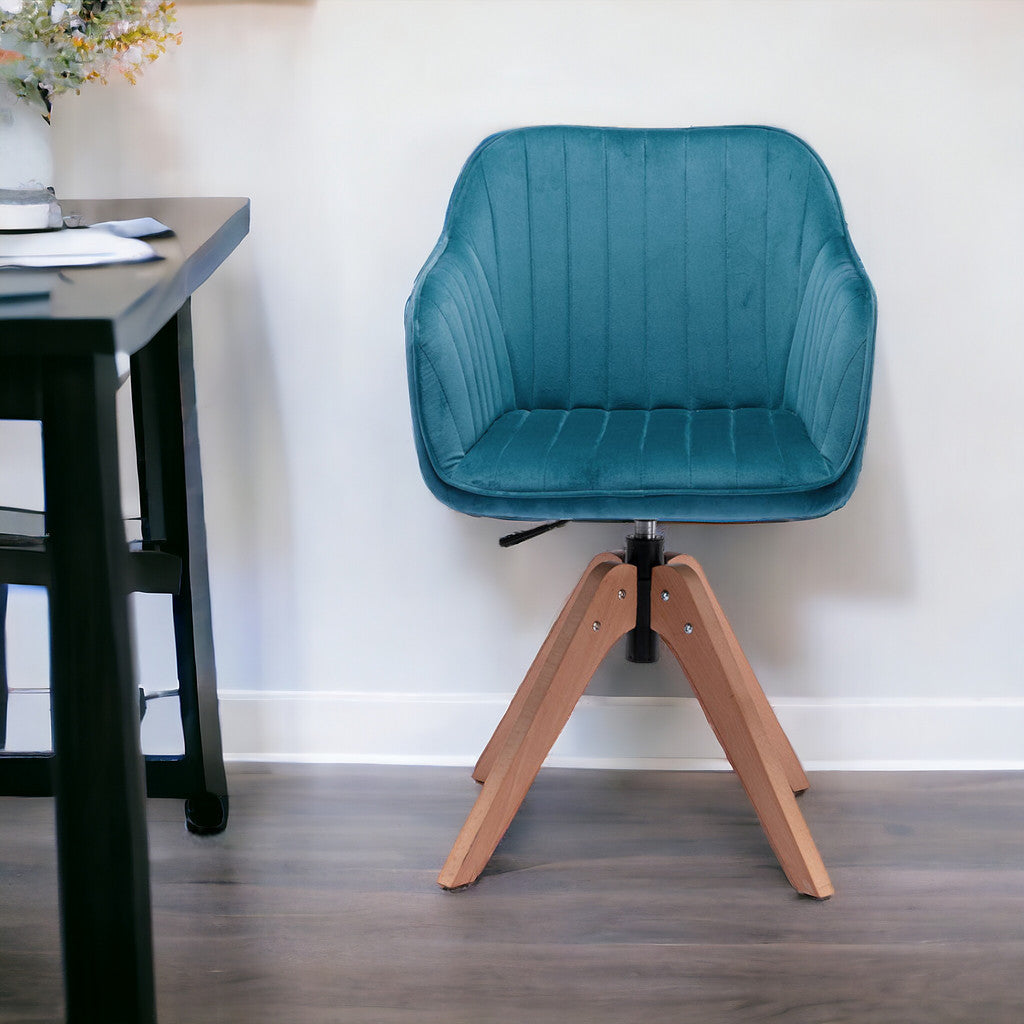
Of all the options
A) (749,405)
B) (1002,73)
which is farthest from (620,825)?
(1002,73)

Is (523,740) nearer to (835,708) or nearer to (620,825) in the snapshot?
(620,825)

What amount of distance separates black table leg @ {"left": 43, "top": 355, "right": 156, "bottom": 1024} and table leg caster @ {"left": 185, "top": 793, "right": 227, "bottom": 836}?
713 millimetres

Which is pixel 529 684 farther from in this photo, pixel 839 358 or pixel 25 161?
pixel 25 161

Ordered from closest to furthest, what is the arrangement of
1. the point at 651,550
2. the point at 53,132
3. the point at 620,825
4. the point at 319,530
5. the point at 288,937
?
the point at 288,937 < the point at 651,550 < the point at 620,825 < the point at 53,132 < the point at 319,530

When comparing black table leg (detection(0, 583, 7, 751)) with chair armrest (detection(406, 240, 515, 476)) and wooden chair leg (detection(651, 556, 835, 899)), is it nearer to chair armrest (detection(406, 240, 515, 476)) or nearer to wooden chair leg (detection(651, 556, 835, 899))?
chair armrest (detection(406, 240, 515, 476))

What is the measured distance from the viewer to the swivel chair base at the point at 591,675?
144 centimetres

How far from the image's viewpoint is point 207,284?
178 centimetres

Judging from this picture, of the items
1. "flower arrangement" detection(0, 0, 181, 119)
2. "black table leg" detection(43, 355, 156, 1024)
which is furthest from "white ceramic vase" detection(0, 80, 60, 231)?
"black table leg" detection(43, 355, 156, 1024)

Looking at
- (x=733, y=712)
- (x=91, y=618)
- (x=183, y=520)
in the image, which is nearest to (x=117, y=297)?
(x=91, y=618)

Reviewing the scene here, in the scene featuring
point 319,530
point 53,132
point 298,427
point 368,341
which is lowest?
point 319,530

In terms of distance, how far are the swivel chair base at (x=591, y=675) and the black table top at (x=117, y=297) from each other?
2.03 ft

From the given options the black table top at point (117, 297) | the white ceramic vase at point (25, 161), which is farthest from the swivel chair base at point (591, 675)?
the white ceramic vase at point (25, 161)

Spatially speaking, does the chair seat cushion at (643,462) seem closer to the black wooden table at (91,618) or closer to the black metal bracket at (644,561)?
the black metal bracket at (644,561)

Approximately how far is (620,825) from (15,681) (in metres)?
1.00
